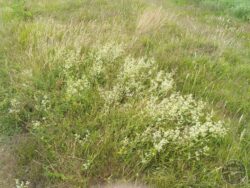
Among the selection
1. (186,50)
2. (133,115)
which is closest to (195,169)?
(133,115)

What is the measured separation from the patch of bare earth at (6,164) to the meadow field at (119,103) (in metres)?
0.01

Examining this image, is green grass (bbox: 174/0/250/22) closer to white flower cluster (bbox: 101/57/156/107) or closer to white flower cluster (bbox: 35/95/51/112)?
white flower cluster (bbox: 101/57/156/107)

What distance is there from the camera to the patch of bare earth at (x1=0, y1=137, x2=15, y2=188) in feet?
10.3

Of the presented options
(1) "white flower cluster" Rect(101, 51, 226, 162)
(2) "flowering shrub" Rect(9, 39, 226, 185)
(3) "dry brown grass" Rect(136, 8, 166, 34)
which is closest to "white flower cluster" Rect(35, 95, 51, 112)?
(2) "flowering shrub" Rect(9, 39, 226, 185)

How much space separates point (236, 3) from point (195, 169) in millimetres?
5834

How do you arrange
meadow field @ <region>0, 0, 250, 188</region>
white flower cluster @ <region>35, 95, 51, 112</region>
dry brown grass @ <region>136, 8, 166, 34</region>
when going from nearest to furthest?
meadow field @ <region>0, 0, 250, 188</region> → white flower cluster @ <region>35, 95, 51, 112</region> → dry brown grass @ <region>136, 8, 166, 34</region>

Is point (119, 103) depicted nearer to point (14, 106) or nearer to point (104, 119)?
point (104, 119)

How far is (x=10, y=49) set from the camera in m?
4.73

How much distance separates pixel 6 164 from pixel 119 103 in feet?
4.41

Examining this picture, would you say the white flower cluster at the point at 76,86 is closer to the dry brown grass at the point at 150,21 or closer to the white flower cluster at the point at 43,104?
the white flower cluster at the point at 43,104

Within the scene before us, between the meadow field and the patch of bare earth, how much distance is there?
0.03 feet

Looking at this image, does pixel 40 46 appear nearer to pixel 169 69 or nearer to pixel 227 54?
pixel 169 69

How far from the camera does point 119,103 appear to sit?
145 inches

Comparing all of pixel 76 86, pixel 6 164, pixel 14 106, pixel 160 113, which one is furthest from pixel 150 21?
pixel 6 164
